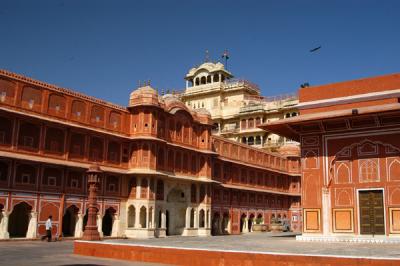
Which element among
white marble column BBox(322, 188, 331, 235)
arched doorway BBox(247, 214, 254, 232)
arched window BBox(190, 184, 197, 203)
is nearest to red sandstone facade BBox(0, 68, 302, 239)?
arched window BBox(190, 184, 197, 203)

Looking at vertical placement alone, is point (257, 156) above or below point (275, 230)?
above

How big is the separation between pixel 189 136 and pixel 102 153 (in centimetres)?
897

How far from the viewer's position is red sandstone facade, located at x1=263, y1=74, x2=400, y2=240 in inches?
875

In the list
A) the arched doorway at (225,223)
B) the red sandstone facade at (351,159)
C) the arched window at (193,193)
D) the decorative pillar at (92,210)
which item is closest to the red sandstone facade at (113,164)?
the arched window at (193,193)

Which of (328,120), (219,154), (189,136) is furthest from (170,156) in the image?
(328,120)

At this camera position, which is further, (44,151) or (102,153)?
(102,153)

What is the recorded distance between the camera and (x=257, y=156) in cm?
5325

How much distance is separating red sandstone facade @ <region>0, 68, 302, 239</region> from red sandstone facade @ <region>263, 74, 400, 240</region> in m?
13.0

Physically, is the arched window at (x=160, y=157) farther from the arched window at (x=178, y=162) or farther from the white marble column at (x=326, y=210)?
the white marble column at (x=326, y=210)

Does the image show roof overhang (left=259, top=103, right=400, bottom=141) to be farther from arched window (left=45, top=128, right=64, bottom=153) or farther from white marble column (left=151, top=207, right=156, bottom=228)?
arched window (left=45, top=128, right=64, bottom=153)

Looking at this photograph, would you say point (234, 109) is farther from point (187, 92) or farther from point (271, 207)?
point (271, 207)

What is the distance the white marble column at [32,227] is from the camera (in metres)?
27.9

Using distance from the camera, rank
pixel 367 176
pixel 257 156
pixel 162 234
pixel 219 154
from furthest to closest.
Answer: pixel 257 156
pixel 219 154
pixel 162 234
pixel 367 176

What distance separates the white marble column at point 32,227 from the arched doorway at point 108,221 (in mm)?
6203
